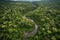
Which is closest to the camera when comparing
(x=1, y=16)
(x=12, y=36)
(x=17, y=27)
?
(x=12, y=36)

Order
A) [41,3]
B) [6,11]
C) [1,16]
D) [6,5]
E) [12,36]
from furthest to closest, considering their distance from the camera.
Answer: [41,3] < [6,5] < [6,11] < [1,16] < [12,36]

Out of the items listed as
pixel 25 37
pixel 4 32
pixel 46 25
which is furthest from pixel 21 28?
pixel 46 25

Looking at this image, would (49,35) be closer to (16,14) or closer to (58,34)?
(58,34)

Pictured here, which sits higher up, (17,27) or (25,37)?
(17,27)

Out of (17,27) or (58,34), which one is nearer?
(58,34)

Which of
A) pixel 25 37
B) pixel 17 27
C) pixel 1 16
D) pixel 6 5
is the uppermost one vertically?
pixel 6 5

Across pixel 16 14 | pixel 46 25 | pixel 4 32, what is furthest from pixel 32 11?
pixel 4 32
